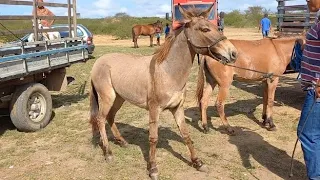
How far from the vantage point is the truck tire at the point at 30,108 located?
546 centimetres

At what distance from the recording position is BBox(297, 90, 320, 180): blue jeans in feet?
10.2

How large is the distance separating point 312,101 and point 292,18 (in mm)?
5090

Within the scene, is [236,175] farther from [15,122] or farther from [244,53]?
[15,122]

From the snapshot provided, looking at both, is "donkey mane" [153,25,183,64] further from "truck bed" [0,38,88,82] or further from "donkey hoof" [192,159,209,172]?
"truck bed" [0,38,88,82]

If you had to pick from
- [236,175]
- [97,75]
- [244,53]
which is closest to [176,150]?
[236,175]

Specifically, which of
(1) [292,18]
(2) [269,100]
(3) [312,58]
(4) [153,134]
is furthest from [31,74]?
(1) [292,18]

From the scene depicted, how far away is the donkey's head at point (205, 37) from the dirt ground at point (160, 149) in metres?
1.56

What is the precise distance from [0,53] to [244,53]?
14.1 ft

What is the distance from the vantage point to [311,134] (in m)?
3.18

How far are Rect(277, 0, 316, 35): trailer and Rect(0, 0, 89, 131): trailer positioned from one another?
15.7 ft

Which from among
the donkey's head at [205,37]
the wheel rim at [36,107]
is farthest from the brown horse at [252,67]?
the wheel rim at [36,107]

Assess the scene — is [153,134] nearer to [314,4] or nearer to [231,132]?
[231,132]

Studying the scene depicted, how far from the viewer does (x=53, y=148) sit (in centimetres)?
515

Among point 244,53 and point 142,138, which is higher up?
point 244,53
